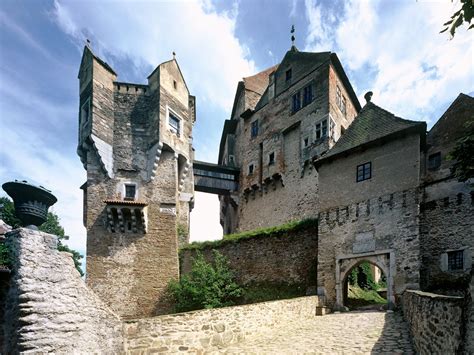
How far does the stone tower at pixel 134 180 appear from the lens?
17797 mm

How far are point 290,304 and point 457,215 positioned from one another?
8445 mm

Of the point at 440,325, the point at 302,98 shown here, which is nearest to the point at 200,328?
the point at 440,325

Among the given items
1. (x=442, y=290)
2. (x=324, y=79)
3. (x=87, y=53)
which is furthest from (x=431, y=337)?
(x=87, y=53)

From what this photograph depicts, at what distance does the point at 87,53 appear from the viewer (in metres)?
20.8

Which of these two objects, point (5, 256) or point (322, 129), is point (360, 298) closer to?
point (322, 129)

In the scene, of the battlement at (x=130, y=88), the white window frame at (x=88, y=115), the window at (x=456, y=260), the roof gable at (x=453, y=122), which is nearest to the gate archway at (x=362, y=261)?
the window at (x=456, y=260)

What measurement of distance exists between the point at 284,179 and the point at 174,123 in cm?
941

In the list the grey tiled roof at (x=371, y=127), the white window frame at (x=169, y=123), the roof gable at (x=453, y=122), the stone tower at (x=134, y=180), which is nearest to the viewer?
the grey tiled roof at (x=371, y=127)

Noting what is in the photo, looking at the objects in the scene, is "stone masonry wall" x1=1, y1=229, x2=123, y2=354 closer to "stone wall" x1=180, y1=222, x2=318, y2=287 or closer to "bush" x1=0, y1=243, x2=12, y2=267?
"bush" x1=0, y1=243, x2=12, y2=267

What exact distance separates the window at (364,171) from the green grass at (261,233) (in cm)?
318

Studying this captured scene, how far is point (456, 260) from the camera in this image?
12.4 metres

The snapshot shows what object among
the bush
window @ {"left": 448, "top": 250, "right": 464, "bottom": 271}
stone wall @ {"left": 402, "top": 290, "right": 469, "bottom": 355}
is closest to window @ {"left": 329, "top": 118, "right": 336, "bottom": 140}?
window @ {"left": 448, "top": 250, "right": 464, "bottom": 271}

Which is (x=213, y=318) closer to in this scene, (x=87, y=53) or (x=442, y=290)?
(x=442, y=290)

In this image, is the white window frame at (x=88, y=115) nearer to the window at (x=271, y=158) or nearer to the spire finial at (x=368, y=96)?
the window at (x=271, y=158)
